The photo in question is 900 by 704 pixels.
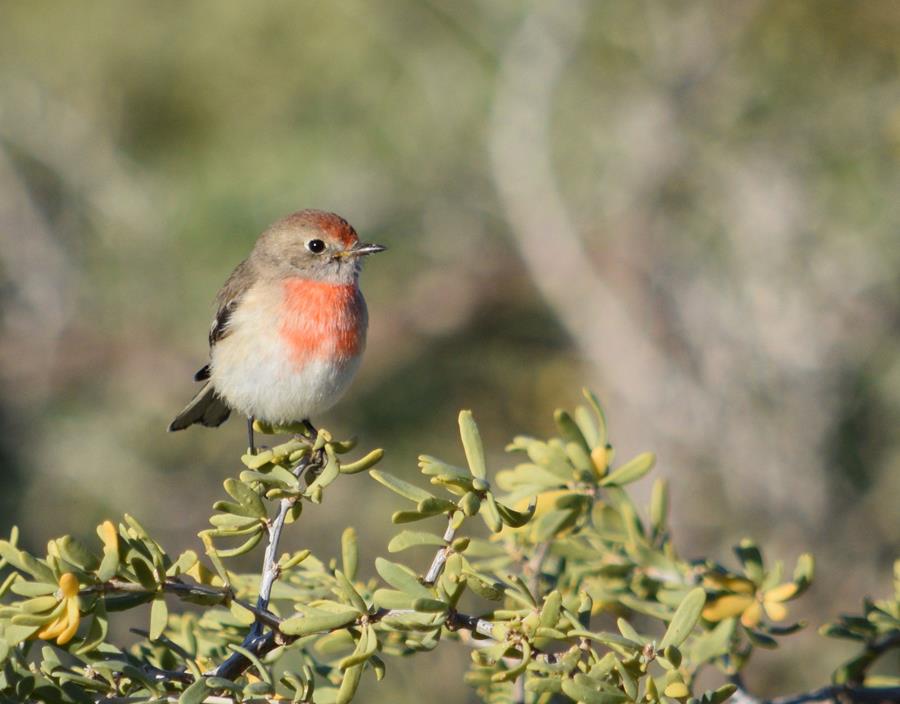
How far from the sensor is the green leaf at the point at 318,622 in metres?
1.85

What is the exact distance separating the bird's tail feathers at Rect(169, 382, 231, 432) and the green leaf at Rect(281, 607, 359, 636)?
2.65 m

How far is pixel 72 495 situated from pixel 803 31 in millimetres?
5501

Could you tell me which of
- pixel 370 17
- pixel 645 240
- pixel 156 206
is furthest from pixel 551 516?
pixel 370 17

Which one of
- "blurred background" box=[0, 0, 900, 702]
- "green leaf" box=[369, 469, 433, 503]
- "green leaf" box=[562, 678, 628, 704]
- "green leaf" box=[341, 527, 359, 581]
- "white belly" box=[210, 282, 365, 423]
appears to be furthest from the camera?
"blurred background" box=[0, 0, 900, 702]

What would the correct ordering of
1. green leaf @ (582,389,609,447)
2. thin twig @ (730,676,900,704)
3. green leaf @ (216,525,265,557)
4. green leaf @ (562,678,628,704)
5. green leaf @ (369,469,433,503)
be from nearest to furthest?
green leaf @ (562,678,628,704) < green leaf @ (369,469,433,503) < green leaf @ (216,525,265,557) < thin twig @ (730,676,900,704) < green leaf @ (582,389,609,447)

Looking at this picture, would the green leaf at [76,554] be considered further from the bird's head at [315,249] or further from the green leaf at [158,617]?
the bird's head at [315,249]

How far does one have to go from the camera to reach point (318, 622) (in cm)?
184

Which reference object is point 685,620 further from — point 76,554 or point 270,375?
point 270,375

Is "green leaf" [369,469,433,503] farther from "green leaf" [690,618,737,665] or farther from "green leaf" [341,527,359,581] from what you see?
"green leaf" [690,618,737,665]

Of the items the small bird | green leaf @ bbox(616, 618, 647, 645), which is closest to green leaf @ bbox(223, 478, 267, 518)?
green leaf @ bbox(616, 618, 647, 645)

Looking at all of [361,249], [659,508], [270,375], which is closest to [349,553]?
[659,508]

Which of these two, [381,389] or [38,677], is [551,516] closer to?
[38,677]

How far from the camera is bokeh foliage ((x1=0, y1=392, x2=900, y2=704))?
73.0 inches

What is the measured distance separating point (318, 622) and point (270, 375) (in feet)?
7.31
